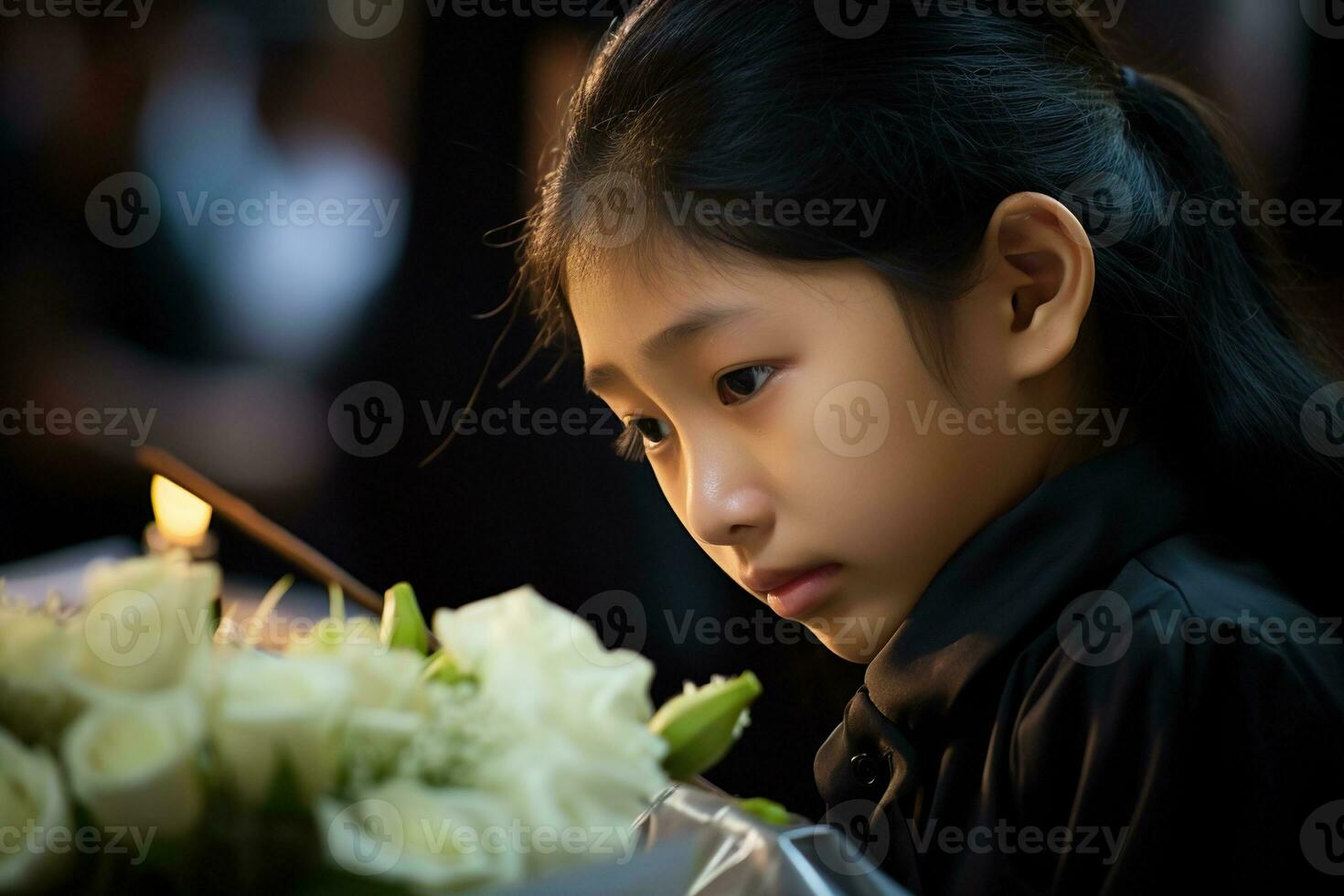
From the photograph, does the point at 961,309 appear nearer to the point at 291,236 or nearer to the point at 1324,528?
the point at 1324,528

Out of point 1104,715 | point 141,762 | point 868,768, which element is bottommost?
point 868,768

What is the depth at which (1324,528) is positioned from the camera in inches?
31.2

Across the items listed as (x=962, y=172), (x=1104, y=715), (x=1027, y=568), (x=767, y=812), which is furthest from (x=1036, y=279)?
(x=767, y=812)

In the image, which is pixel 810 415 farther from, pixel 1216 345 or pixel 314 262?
pixel 314 262

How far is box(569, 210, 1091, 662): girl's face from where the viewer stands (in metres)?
0.75

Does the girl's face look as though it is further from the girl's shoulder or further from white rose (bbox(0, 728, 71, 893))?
white rose (bbox(0, 728, 71, 893))

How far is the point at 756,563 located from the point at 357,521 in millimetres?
1621

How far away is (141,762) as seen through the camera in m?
0.33

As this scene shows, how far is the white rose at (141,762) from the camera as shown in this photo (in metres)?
0.33

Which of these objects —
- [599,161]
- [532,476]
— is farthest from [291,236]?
[599,161]

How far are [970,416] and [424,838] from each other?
53cm

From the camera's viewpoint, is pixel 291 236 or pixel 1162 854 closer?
pixel 1162 854

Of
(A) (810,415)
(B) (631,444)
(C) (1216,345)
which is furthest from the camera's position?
(B) (631,444)

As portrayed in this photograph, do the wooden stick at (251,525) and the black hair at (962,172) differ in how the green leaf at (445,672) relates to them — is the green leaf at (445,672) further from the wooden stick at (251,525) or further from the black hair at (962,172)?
the black hair at (962,172)
